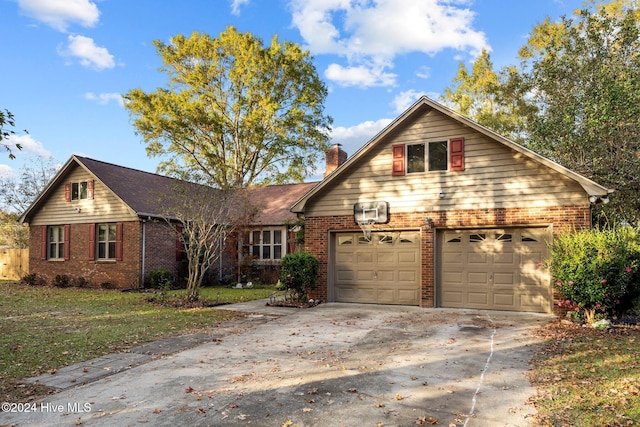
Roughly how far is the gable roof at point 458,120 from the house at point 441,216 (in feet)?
0.10

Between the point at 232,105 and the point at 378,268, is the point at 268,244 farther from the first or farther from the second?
the point at 232,105

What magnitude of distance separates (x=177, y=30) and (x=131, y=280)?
21.9 meters

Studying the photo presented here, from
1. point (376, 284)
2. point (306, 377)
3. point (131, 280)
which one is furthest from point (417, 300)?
point (131, 280)

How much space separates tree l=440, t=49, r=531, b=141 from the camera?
27453 mm

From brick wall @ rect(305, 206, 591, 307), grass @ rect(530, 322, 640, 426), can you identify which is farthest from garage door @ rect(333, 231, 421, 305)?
grass @ rect(530, 322, 640, 426)

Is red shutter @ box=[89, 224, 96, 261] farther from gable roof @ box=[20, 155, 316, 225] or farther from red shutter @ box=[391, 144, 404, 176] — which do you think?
red shutter @ box=[391, 144, 404, 176]

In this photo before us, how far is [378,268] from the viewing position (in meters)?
12.9

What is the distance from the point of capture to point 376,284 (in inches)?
508

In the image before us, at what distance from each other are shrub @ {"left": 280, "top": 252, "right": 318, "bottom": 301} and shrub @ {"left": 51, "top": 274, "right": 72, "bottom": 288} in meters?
12.8

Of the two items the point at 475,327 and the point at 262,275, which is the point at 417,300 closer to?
the point at 475,327

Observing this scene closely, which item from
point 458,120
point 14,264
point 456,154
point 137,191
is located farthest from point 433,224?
point 14,264

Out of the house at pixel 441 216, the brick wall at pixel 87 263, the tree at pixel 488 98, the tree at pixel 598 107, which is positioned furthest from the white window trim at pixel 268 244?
the tree at pixel 488 98

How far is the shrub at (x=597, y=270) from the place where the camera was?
9016 millimetres

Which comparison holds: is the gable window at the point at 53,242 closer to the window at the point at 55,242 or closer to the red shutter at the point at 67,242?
the window at the point at 55,242
